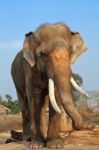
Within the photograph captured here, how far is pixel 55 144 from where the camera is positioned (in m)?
10.2

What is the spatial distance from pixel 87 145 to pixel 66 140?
730 mm

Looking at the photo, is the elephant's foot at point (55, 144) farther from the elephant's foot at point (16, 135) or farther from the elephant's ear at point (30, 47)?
the elephant's foot at point (16, 135)

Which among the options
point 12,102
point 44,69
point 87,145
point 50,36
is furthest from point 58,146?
point 12,102

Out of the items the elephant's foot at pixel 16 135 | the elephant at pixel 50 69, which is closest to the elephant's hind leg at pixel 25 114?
the elephant's foot at pixel 16 135

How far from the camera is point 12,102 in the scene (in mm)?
56406

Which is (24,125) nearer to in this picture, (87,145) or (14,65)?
(14,65)

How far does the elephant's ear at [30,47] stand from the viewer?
10211mm

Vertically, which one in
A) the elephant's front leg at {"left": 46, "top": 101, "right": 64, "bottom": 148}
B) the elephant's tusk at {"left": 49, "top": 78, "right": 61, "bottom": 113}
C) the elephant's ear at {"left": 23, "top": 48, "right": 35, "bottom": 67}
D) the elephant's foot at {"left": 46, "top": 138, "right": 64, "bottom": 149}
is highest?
the elephant's ear at {"left": 23, "top": 48, "right": 35, "bottom": 67}

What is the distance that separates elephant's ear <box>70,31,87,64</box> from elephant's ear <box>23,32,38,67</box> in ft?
2.76

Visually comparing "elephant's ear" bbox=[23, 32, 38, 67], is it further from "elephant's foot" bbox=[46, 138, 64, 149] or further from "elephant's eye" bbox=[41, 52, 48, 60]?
"elephant's foot" bbox=[46, 138, 64, 149]

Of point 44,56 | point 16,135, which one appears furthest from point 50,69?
point 16,135

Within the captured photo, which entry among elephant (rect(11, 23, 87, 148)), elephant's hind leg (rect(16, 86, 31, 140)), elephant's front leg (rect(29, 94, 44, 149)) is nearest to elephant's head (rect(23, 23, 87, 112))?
elephant (rect(11, 23, 87, 148))

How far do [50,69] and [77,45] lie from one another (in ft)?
4.62

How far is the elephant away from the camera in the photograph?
931 centimetres
